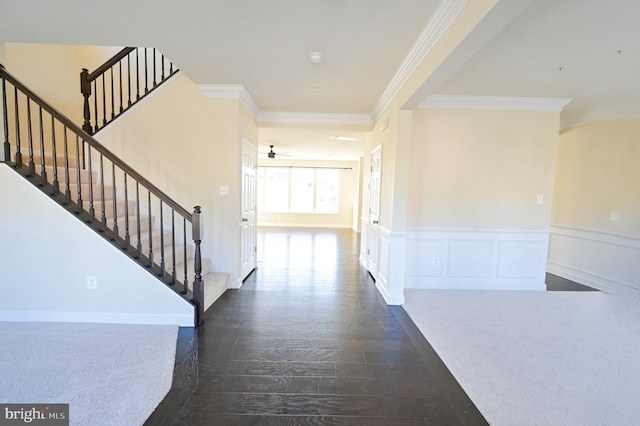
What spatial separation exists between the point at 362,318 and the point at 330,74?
2.65m

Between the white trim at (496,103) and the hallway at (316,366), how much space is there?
2692 mm

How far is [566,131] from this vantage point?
459 centimetres

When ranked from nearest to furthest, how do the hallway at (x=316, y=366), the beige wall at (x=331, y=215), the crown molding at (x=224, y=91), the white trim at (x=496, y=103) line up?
the hallway at (x=316, y=366) → the crown molding at (x=224, y=91) → the white trim at (x=496, y=103) → the beige wall at (x=331, y=215)

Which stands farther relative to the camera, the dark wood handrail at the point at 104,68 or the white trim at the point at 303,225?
the white trim at the point at 303,225

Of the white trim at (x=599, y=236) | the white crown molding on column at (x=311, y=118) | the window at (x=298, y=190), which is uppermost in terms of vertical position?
the white crown molding on column at (x=311, y=118)

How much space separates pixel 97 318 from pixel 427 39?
12.6 feet

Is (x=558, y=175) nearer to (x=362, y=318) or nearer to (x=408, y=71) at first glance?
(x=408, y=71)

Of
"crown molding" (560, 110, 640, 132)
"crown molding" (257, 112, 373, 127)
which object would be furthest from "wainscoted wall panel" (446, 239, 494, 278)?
"crown molding" (560, 110, 640, 132)

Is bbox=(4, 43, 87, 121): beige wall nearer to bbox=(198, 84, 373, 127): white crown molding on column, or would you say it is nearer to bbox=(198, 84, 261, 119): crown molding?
bbox=(198, 84, 261, 119): crown molding

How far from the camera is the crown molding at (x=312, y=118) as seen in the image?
4.49 meters

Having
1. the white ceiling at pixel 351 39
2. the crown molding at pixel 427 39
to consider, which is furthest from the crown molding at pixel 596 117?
the crown molding at pixel 427 39

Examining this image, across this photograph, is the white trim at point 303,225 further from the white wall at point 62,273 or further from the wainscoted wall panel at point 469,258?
the white wall at point 62,273

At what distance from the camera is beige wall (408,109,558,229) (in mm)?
3766

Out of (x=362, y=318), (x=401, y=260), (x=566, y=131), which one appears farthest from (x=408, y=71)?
(x=566, y=131)
